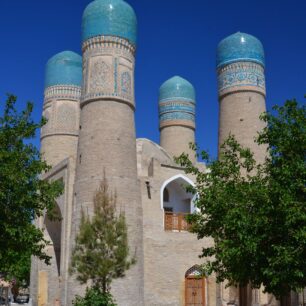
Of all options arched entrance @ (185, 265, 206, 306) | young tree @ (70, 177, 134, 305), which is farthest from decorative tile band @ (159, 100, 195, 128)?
young tree @ (70, 177, 134, 305)

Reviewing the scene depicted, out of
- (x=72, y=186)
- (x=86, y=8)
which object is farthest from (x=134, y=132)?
(x=86, y=8)

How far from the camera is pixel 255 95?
60.2 ft

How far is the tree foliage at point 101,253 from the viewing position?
12.7 meters

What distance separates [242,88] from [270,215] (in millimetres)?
10895

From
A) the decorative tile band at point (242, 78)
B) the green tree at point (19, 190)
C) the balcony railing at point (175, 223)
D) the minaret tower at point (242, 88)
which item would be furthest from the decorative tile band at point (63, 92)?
the green tree at point (19, 190)

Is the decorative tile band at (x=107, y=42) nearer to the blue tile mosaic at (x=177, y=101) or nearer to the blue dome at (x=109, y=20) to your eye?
the blue dome at (x=109, y=20)

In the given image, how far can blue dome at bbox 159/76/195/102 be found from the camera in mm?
23328

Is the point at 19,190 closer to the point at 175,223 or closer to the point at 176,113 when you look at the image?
the point at 175,223

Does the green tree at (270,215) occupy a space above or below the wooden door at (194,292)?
above

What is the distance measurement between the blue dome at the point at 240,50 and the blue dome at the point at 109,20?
13.3 feet

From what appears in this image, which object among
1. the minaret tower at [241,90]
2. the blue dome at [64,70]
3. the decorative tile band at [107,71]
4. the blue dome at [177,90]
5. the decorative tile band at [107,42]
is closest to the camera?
the decorative tile band at [107,71]

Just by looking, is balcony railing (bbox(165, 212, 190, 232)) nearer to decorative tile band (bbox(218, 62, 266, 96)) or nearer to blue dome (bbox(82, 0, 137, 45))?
decorative tile band (bbox(218, 62, 266, 96))

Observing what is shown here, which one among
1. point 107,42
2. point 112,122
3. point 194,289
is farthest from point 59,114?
point 194,289

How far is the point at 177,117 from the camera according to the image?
908 inches
